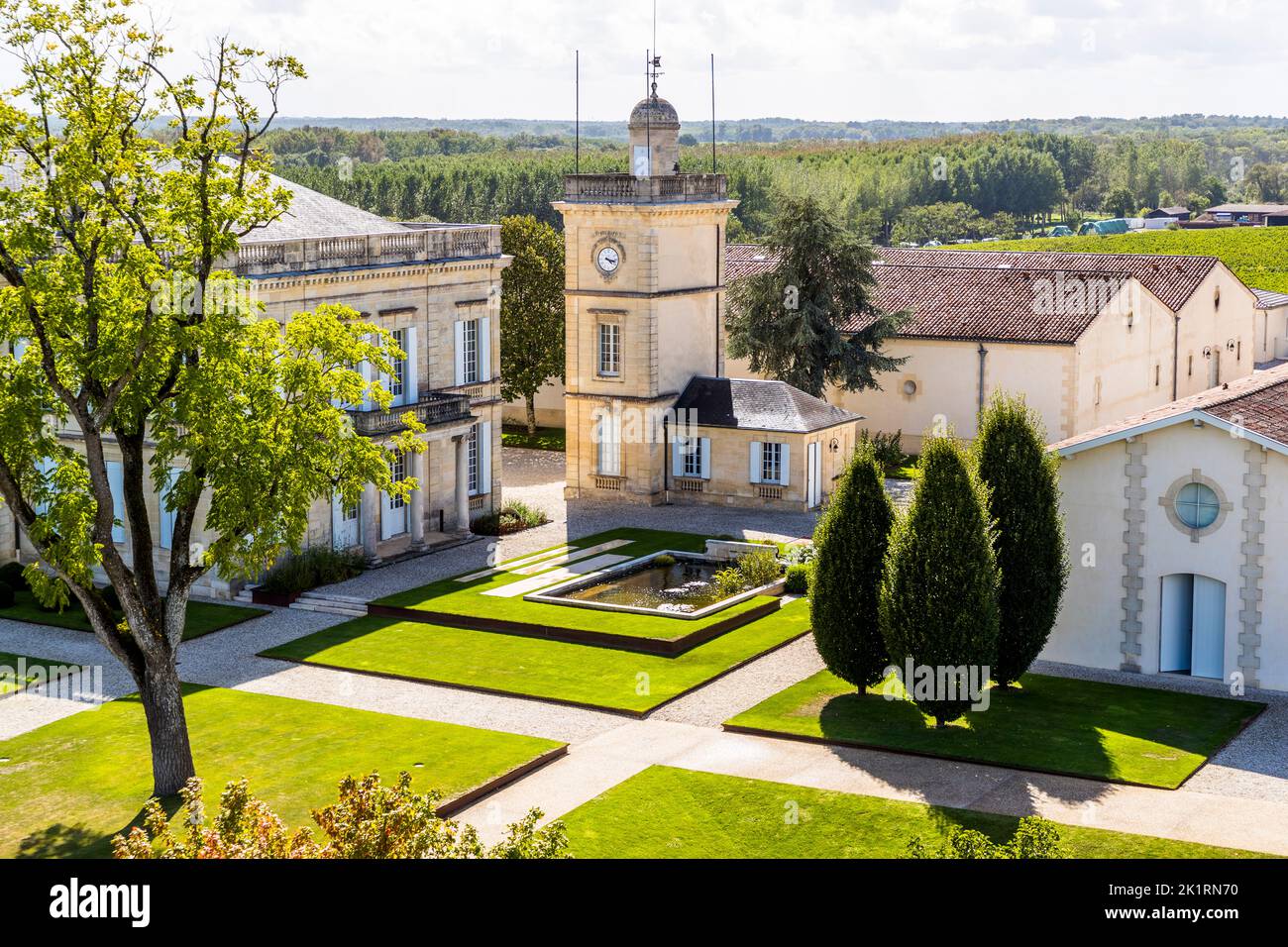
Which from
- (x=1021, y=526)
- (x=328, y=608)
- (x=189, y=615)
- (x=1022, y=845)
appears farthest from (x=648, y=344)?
(x=1022, y=845)

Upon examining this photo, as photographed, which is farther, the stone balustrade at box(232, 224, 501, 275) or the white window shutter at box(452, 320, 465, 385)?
the white window shutter at box(452, 320, 465, 385)

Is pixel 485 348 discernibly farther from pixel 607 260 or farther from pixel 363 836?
pixel 363 836

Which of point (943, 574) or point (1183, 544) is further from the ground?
point (943, 574)

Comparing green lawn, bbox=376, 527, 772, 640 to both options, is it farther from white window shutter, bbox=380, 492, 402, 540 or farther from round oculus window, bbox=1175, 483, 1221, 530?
round oculus window, bbox=1175, 483, 1221, 530

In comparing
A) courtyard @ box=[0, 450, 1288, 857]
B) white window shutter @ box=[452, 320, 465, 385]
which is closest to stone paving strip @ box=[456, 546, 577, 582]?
courtyard @ box=[0, 450, 1288, 857]

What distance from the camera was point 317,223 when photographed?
1721 inches

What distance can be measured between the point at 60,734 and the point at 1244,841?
19899mm

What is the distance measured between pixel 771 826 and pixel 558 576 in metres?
17.7

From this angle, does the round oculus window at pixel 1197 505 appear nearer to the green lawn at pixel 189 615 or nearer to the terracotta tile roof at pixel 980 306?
the green lawn at pixel 189 615

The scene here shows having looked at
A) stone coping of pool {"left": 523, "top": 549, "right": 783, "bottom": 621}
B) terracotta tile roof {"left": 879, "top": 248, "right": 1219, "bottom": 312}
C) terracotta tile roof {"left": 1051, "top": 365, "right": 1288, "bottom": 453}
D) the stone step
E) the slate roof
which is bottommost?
the stone step

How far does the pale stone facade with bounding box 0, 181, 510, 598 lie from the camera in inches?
1565

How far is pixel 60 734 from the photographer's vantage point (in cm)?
2798

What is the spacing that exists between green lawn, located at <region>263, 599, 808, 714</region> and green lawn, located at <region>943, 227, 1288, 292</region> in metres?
76.9
